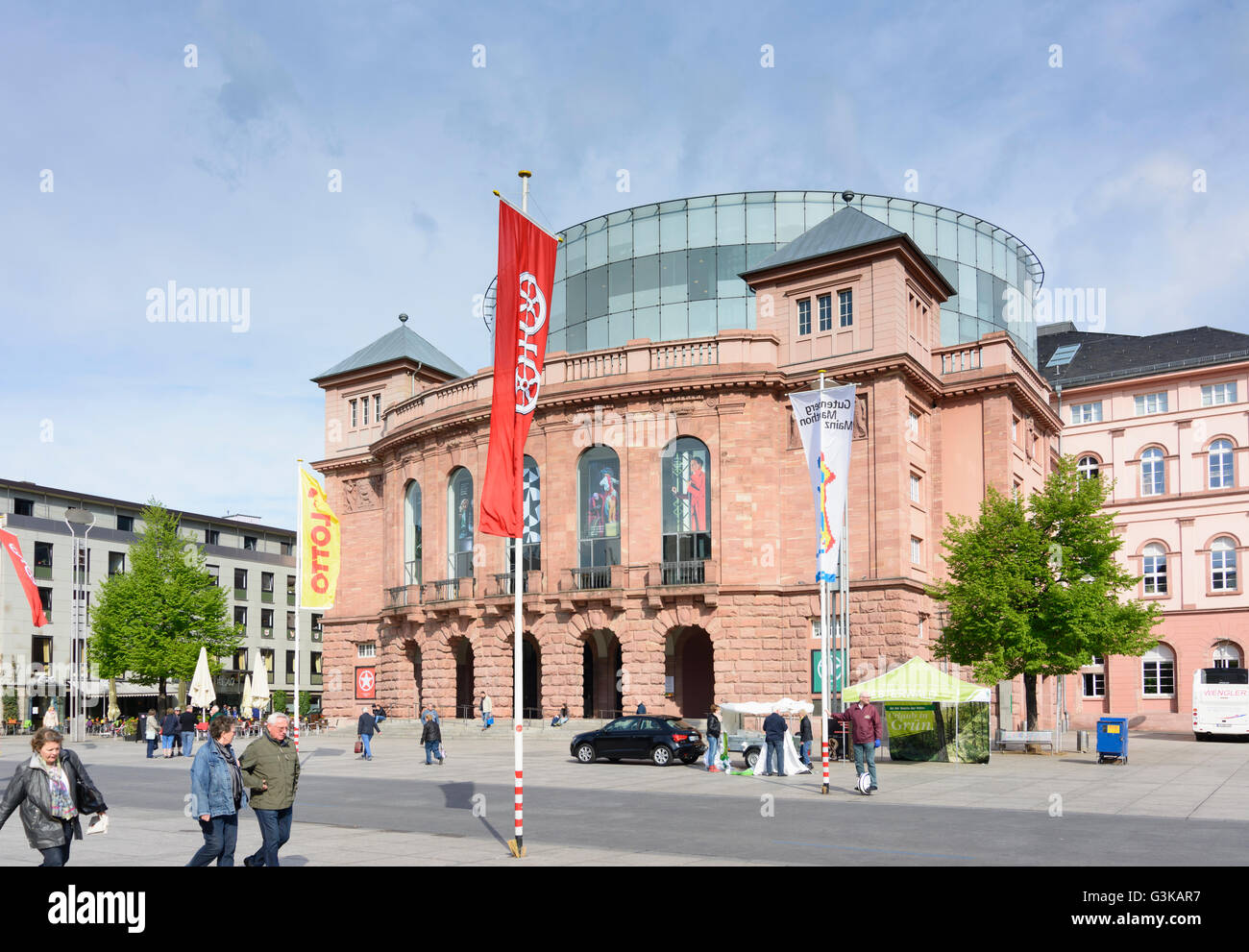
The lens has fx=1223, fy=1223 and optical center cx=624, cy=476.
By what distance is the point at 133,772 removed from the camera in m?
34.0

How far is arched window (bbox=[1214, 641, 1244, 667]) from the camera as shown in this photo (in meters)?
62.5

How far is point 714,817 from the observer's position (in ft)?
66.7

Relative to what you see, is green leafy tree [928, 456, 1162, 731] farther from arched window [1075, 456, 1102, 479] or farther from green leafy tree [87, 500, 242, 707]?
green leafy tree [87, 500, 242, 707]

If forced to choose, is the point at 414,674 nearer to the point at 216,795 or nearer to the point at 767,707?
the point at 767,707

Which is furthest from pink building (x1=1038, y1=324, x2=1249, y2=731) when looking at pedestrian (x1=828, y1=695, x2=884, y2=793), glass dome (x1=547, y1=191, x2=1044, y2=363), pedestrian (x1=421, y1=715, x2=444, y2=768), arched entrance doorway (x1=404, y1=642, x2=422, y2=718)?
pedestrian (x1=828, y1=695, x2=884, y2=793)

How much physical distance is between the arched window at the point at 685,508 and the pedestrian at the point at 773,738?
15866mm

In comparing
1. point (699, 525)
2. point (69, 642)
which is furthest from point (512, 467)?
point (69, 642)

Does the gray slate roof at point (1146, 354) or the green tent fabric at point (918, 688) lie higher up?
the gray slate roof at point (1146, 354)

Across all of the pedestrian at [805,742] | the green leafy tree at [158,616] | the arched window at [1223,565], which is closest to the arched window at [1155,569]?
the arched window at [1223,565]

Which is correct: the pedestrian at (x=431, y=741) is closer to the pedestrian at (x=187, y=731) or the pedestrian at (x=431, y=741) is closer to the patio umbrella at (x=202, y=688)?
the pedestrian at (x=187, y=731)

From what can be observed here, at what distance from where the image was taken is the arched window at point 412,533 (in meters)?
57.3

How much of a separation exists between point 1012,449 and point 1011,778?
892 inches

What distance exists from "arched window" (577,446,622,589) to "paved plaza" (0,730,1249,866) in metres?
14.2
